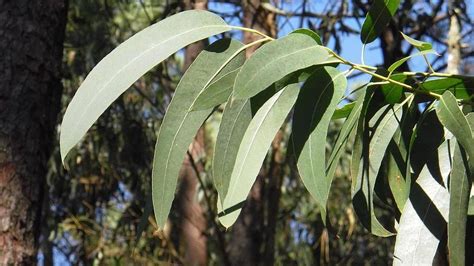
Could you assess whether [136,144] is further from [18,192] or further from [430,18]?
[18,192]

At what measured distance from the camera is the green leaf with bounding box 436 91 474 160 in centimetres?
112

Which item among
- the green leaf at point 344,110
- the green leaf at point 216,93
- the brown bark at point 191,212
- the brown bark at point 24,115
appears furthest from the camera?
the brown bark at point 191,212

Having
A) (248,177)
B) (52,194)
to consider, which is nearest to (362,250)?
(52,194)

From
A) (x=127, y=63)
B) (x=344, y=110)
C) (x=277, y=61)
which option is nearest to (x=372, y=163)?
(x=344, y=110)

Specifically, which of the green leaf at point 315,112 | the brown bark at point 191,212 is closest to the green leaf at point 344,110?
the green leaf at point 315,112

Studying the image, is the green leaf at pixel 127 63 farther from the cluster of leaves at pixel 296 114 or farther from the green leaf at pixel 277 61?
the green leaf at pixel 277 61

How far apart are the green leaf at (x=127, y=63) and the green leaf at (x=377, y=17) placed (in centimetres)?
20

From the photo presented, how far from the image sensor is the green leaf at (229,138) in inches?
49.5

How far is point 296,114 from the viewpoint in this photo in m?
1.23

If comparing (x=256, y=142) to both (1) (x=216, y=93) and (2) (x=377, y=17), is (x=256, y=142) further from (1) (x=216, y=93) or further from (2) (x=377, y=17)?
(2) (x=377, y=17)

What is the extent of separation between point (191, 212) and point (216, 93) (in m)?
3.73

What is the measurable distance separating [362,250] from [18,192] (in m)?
3.68

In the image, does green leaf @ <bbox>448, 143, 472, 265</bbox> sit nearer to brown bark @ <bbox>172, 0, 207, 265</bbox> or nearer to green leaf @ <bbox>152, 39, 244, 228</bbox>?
green leaf @ <bbox>152, 39, 244, 228</bbox>

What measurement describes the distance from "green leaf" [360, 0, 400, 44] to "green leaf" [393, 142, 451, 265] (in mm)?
193
